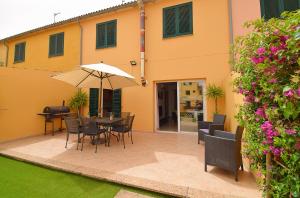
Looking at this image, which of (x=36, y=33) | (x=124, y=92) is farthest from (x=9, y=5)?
(x=124, y=92)

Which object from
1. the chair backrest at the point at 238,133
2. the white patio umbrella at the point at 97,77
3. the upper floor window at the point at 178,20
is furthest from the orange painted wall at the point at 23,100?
the chair backrest at the point at 238,133

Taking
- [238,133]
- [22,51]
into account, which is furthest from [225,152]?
[22,51]

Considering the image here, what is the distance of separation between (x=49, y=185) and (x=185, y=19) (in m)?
8.10

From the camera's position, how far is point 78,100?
9328 mm

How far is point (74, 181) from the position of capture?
11.6 ft

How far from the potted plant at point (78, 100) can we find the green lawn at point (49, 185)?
535cm

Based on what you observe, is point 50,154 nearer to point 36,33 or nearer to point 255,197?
point 255,197

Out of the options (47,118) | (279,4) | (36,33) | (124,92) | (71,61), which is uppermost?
(36,33)

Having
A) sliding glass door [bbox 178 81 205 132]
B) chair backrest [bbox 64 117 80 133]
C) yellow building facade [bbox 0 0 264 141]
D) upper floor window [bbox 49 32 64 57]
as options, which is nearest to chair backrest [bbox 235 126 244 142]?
yellow building facade [bbox 0 0 264 141]

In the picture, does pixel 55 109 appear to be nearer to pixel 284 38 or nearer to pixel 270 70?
pixel 270 70

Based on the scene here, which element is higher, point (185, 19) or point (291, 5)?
point (185, 19)

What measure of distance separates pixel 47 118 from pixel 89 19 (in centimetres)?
623

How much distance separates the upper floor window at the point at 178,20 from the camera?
7915mm

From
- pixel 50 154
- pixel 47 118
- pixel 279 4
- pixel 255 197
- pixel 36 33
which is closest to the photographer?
pixel 255 197
